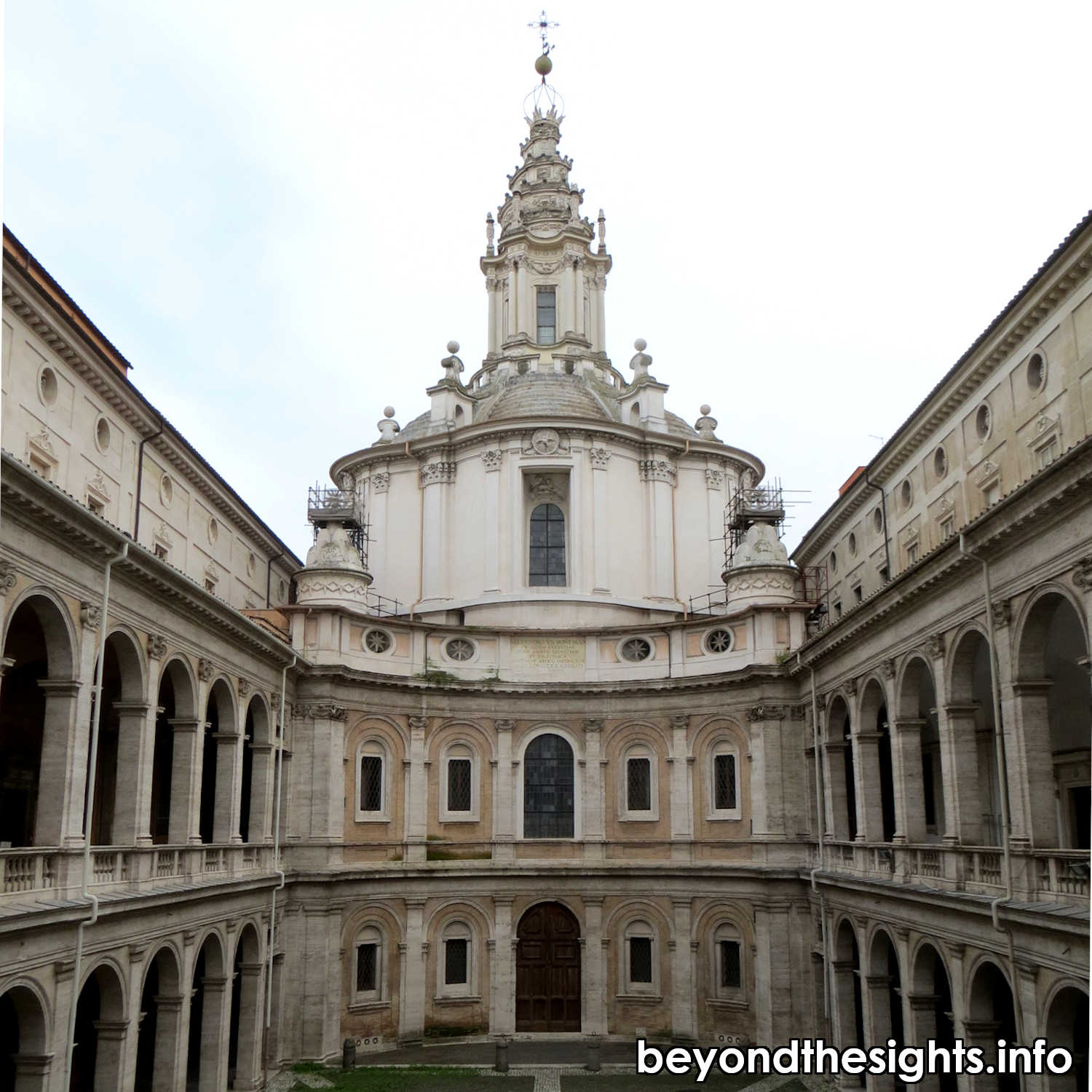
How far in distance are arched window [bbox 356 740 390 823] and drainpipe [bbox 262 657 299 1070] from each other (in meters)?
3.42

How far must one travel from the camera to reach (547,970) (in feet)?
135

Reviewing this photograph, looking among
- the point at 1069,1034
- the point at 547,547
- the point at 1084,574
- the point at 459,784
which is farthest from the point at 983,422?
the point at 459,784

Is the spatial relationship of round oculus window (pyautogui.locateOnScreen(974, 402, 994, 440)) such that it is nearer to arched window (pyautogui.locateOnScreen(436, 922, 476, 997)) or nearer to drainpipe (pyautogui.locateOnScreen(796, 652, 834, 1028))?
drainpipe (pyautogui.locateOnScreen(796, 652, 834, 1028))

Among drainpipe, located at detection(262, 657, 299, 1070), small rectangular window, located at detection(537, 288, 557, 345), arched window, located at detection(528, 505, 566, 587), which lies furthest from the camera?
small rectangular window, located at detection(537, 288, 557, 345)

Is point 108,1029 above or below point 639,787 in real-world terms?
below

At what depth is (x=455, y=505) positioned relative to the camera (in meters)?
47.5

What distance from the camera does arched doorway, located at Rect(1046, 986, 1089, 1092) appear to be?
20.2 m

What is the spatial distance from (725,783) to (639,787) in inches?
127

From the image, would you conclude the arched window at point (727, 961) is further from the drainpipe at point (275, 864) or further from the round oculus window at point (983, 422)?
the round oculus window at point (983, 422)

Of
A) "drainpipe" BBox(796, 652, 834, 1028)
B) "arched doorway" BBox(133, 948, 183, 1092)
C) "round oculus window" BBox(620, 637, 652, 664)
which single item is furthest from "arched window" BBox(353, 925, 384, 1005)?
"drainpipe" BBox(796, 652, 834, 1028)

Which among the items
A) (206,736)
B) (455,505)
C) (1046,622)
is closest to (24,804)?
(206,736)

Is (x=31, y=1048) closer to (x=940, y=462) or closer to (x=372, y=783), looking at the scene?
(x=372, y=783)

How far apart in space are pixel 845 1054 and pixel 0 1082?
19.8m

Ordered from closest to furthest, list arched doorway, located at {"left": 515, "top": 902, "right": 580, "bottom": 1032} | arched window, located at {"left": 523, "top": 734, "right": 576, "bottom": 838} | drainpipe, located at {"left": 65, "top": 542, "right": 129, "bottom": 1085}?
drainpipe, located at {"left": 65, "top": 542, "right": 129, "bottom": 1085} → arched doorway, located at {"left": 515, "top": 902, "right": 580, "bottom": 1032} → arched window, located at {"left": 523, "top": 734, "right": 576, "bottom": 838}
